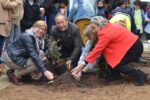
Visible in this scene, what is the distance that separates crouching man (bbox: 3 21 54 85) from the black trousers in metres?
1.11

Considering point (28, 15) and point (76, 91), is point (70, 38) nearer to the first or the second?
point (76, 91)

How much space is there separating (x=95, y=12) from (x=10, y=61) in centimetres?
410

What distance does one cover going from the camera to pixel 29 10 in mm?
10141

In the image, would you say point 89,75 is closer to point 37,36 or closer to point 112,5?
point 37,36

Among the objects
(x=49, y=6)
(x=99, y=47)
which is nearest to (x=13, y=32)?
(x=49, y=6)

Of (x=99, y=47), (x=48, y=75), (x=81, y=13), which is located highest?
(x=99, y=47)

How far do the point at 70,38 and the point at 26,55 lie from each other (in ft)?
3.11

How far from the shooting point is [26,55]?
7.95 meters

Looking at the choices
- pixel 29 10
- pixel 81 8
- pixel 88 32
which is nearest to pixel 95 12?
pixel 81 8

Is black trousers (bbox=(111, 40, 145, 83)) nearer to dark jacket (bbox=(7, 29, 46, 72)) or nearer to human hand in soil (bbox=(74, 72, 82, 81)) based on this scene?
human hand in soil (bbox=(74, 72, 82, 81))

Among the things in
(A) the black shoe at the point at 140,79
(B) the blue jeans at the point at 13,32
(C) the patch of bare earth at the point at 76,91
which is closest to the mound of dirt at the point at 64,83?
(C) the patch of bare earth at the point at 76,91

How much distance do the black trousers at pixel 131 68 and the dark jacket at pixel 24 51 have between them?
1.23m

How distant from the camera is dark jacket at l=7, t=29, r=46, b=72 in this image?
773 centimetres

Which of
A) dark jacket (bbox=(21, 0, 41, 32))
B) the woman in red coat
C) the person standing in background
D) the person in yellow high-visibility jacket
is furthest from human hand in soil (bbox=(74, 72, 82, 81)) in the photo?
the person standing in background
